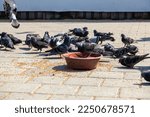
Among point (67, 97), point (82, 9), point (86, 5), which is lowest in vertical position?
point (67, 97)

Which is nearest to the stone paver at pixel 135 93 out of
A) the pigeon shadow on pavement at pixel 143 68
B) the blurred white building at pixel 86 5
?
the pigeon shadow on pavement at pixel 143 68

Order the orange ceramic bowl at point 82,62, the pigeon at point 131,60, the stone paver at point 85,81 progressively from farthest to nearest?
the pigeon at point 131,60 < the orange ceramic bowl at point 82,62 < the stone paver at point 85,81

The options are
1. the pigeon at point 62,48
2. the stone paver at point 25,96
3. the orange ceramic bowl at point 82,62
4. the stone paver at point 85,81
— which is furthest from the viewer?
the pigeon at point 62,48

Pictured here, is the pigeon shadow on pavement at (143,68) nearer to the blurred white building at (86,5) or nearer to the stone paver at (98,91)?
the stone paver at (98,91)

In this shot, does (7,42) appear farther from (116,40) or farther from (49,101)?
(49,101)

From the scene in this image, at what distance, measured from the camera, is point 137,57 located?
7758 mm

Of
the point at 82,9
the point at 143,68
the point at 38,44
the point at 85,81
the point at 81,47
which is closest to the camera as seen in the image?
the point at 85,81

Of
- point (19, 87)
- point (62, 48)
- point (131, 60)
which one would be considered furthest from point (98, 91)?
point (62, 48)

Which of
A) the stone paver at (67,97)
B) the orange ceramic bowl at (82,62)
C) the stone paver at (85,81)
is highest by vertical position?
the orange ceramic bowl at (82,62)

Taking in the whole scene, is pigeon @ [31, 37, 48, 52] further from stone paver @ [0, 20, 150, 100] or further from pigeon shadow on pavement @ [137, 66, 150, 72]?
pigeon shadow on pavement @ [137, 66, 150, 72]

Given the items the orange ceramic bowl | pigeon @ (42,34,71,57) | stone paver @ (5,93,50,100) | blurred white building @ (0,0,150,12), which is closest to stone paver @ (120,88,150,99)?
stone paver @ (5,93,50,100)

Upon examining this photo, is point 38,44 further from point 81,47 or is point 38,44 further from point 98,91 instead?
point 98,91

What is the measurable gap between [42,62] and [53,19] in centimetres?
906

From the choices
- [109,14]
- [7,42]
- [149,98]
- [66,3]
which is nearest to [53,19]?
[66,3]
